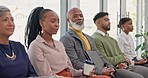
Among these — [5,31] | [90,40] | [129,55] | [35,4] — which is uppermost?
[35,4]

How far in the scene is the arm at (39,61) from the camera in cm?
258

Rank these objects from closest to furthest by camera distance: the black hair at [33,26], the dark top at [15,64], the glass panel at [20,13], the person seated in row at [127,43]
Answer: the dark top at [15,64] → the black hair at [33,26] → the glass panel at [20,13] → the person seated in row at [127,43]

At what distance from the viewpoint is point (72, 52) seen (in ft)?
10.3

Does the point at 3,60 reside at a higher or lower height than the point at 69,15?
lower

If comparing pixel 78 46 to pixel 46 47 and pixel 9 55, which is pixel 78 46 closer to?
pixel 46 47

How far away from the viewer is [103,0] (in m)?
5.38

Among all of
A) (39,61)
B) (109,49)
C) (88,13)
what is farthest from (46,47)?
(88,13)

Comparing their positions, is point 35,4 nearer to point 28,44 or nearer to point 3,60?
point 28,44

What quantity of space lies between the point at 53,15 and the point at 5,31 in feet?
2.00

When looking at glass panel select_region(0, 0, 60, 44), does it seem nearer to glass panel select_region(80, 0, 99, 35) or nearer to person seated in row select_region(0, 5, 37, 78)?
person seated in row select_region(0, 5, 37, 78)

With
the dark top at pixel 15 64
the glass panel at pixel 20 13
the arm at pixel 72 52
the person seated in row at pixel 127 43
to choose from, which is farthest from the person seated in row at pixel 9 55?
the person seated in row at pixel 127 43

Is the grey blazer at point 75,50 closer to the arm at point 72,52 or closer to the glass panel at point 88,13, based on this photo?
the arm at point 72,52

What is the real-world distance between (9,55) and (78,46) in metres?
1.12

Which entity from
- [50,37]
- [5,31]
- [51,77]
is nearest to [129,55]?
[50,37]
